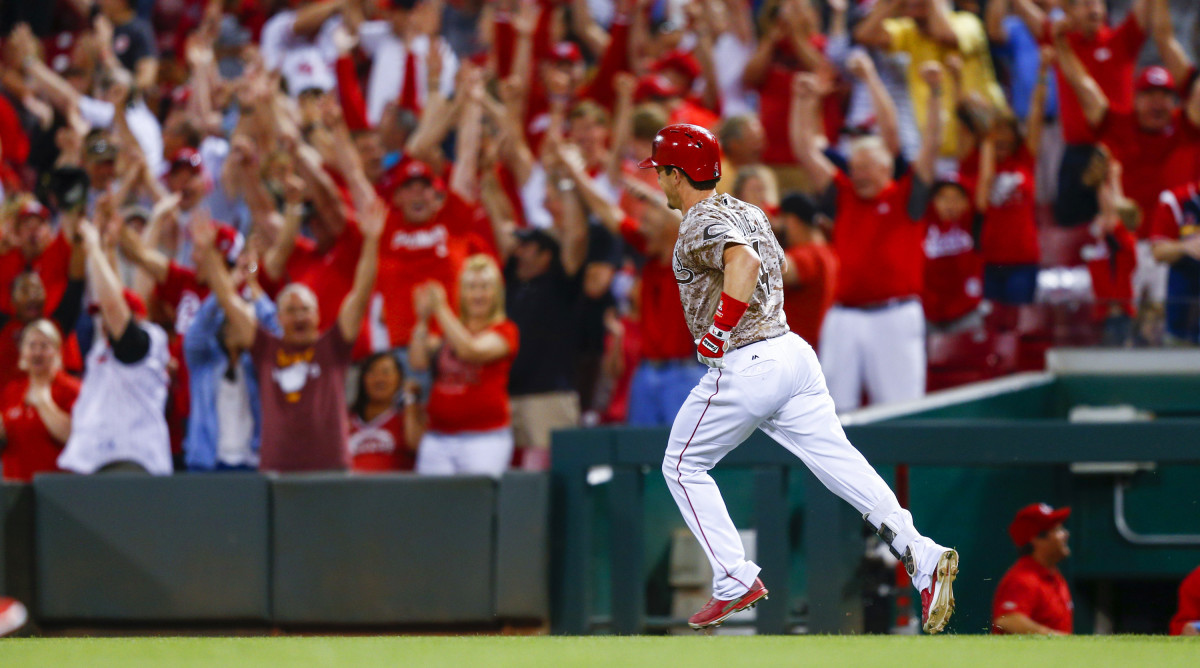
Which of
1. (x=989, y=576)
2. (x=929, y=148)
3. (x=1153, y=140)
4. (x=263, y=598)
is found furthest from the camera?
(x=1153, y=140)

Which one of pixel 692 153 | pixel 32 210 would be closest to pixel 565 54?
pixel 32 210

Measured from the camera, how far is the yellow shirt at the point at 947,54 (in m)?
10.6

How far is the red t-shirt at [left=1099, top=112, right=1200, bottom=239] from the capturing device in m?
9.71

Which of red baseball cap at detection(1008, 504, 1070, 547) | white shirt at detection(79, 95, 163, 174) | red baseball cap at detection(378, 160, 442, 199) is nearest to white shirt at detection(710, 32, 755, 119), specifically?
red baseball cap at detection(378, 160, 442, 199)

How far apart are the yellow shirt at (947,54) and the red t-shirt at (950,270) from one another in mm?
1179

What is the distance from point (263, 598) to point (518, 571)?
135 cm

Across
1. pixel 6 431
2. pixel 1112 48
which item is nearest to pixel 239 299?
pixel 6 431

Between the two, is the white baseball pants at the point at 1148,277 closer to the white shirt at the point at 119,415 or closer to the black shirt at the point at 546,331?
the black shirt at the point at 546,331

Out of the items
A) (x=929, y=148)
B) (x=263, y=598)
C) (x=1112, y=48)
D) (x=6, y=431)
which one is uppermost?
(x=1112, y=48)

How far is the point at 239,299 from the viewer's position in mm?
8602

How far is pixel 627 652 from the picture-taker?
503 cm

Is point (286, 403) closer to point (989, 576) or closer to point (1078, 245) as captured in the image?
point (989, 576)

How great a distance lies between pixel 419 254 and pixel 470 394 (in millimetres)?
1388

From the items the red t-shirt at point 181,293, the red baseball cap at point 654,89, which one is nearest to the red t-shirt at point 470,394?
the red t-shirt at point 181,293
